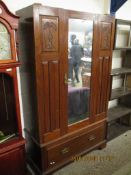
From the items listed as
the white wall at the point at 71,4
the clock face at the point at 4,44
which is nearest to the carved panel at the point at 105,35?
the white wall at the point at 71,4


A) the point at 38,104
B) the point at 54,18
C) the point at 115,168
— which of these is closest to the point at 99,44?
the point at 54,18

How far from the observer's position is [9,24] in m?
1.31

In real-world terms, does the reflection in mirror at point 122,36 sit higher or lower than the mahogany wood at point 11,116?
higher

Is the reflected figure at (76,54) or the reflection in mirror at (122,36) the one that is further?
the reflection in mirror at (122,36)

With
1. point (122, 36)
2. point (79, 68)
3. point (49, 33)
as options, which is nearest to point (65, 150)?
point (79, 68)

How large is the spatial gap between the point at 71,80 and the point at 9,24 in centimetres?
79

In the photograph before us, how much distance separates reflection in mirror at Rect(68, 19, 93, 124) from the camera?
5.37 feet

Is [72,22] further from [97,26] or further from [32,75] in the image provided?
[32,75]

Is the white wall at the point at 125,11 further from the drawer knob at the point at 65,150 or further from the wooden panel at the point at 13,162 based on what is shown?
the wooden panel at the point at 13,162

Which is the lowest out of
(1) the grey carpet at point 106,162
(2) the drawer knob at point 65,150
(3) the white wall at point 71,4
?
(1) the grey carpet at point 106,162

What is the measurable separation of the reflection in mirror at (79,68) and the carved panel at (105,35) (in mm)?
154

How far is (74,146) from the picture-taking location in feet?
6.37

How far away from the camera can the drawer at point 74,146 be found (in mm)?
1784

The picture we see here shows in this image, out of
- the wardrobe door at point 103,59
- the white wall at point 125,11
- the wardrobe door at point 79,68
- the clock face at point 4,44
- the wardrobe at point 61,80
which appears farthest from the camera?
the white wall at point 125,11
